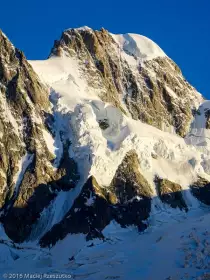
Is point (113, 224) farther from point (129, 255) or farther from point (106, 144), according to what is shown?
point (106, 144)

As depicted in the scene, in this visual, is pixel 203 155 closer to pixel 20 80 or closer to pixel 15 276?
pixel 20 80

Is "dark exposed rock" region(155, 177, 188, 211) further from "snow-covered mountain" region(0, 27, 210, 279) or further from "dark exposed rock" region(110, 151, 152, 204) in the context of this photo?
"dark exposed rock" region(110, 151, 152, 204)

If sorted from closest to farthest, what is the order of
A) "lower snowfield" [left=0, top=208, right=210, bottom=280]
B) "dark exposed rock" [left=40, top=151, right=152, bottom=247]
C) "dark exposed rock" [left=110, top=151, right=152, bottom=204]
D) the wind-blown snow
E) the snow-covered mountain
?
"lower snowfield" [left=0, top=208, right=210, bottom=280]
"dark exposed rock" [left=40, top=151, right=152, bottom=247]
the snow-covered mountain
"dark exposed rock" [left=110, top=151, right=152, bottom=204]
the wind-blown snow

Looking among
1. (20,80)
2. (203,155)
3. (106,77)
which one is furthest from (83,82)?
(203,155)

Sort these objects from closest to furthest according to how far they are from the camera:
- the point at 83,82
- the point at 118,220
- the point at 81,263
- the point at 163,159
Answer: the point at 81,263, the point at 118,220, the point at 163,159, the point at 83,82

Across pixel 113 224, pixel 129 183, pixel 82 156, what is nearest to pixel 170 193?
pixel 129 183

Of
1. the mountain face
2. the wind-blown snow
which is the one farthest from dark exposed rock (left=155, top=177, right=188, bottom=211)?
the wind-blown snow
